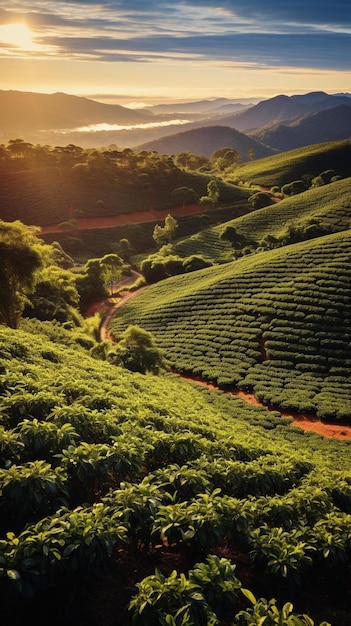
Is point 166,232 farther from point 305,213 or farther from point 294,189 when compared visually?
point 294,189

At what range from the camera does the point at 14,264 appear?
3241cm

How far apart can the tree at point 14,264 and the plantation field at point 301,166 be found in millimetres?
124881

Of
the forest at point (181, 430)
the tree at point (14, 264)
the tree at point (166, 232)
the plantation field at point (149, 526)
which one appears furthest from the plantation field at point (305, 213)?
the plantation field at point (149, 526)

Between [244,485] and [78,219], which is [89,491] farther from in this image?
[78,219]

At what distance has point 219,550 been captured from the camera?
10.7 meters

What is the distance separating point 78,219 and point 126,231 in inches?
569

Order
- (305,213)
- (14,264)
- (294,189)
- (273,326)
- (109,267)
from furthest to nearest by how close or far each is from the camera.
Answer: (294,189) < (305,213) < (109,267) < (273,326) < (14,264)

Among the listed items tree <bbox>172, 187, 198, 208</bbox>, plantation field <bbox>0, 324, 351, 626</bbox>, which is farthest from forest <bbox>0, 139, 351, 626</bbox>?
tree <bbox>172, 187, 198, 208</bbox>

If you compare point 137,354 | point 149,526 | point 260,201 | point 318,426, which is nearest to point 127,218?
point 260,201

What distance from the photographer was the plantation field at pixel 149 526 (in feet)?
25.0

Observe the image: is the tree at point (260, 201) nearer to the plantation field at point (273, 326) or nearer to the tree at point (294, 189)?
the tree at point (294, 189)

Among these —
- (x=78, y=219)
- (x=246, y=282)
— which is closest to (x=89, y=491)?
(x=246, y=282)

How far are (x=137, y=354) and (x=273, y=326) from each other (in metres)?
14.5

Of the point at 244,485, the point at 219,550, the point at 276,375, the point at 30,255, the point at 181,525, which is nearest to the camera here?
the point at 181,525
